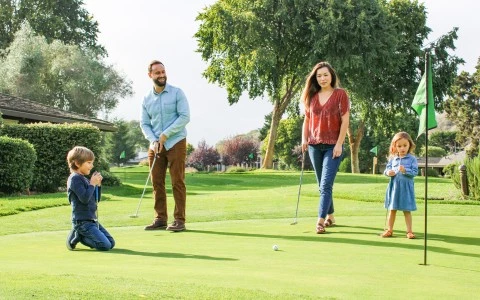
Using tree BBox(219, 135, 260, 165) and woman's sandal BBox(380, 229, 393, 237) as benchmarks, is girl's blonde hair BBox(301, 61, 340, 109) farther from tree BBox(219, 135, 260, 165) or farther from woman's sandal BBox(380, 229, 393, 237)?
tree BBox(219, 135, 260, 165)

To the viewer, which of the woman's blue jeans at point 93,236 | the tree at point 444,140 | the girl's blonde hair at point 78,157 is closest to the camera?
the woman's blue jeans at point 93,236

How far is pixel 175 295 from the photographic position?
4180 millimetres

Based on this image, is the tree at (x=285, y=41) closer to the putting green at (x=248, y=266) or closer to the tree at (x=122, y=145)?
the putting green at (x=248, y=266)

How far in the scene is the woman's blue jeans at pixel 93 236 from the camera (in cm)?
708

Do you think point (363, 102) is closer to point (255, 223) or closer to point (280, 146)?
point (255, 223)

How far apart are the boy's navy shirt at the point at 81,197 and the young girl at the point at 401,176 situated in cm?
345

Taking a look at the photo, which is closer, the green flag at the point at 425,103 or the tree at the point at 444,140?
the green flag at the point at 425,103

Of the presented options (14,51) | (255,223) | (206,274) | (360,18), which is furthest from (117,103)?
(206,274)

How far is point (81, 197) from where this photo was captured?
7469mm

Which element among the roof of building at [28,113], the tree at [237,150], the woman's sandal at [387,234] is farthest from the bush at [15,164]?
the tree at [237,150]

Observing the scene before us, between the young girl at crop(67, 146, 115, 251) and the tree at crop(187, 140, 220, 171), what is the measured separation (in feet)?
231

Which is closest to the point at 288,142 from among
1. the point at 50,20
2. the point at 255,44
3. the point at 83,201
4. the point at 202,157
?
the point at 202,157

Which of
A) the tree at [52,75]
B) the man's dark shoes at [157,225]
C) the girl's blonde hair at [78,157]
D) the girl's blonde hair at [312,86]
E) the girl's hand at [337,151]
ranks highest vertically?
the tree at [52,75]

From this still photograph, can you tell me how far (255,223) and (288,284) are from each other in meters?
5.41
